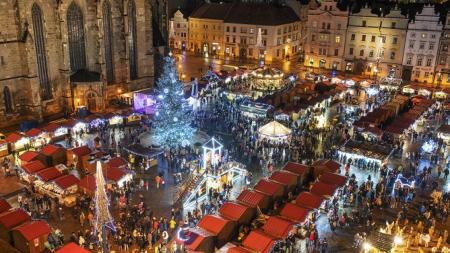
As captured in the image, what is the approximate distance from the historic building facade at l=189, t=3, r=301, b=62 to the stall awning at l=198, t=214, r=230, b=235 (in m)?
61.1

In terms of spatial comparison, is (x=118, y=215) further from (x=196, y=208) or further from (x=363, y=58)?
(x=363, y=58)

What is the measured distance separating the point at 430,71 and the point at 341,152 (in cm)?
3827

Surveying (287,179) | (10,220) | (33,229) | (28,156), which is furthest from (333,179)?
(28,156)

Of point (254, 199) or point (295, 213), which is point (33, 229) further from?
point (295, 213)

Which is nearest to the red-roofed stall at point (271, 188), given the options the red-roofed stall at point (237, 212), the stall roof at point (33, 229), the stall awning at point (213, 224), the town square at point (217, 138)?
the town square at point (217, 138)

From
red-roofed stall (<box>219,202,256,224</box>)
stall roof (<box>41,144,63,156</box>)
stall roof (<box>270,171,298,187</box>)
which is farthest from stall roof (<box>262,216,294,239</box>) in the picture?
stall roof (<box>41,144,63,156</box>)

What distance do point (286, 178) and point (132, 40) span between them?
34.7m

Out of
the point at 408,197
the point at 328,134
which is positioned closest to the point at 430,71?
the point at 328,134

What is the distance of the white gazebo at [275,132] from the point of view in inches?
1629

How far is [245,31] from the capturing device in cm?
8656

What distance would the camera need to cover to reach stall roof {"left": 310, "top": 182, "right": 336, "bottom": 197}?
30.1 meters

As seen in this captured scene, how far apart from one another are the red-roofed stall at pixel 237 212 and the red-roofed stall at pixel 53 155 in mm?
16428

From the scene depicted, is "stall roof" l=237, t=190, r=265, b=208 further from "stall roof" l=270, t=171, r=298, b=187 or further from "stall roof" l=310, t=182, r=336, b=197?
"stall roof" l=310, t=182, r=336, b=197

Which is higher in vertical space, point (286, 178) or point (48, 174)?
point (286, 178)
